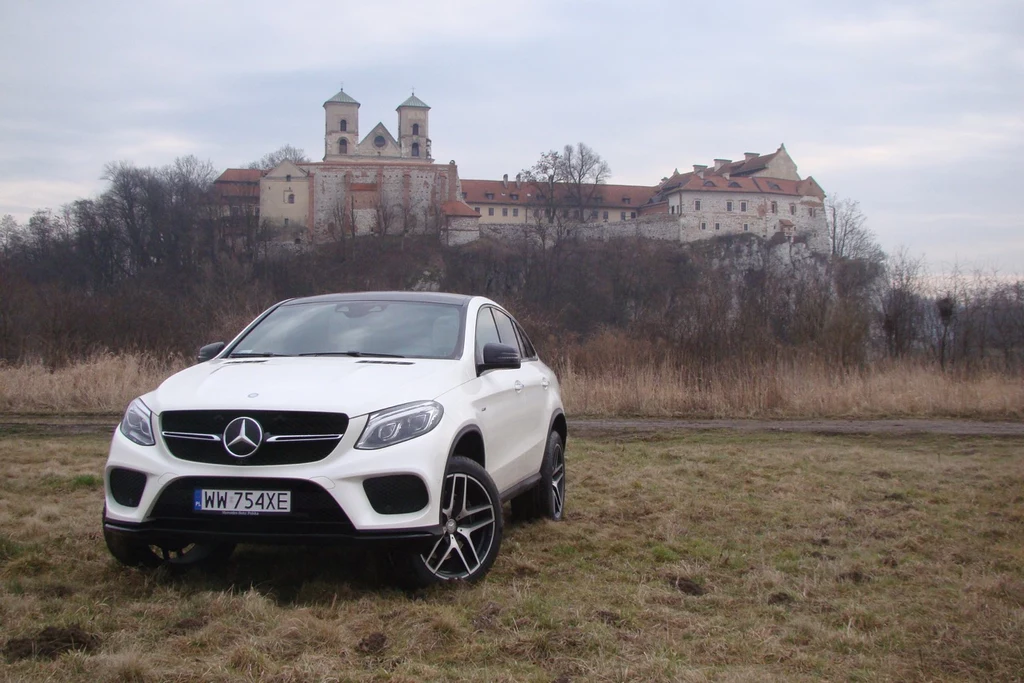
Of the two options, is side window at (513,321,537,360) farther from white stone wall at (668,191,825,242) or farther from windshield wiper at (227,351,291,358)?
white stone wall at (668,191,825,242)

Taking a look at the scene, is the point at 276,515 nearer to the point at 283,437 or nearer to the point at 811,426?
the point at 283,437

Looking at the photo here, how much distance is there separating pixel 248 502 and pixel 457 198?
9380 centimetres

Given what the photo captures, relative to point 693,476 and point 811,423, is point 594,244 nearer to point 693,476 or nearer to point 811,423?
point 811,423

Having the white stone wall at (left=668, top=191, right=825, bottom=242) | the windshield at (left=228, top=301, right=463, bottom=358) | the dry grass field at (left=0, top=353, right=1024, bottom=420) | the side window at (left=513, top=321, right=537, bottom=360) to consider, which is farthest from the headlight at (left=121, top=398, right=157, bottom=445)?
the white stone wall at (left=668, top=191, right=825, bottom=242)

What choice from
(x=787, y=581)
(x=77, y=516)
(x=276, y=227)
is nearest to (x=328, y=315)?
(x=77, y=516)

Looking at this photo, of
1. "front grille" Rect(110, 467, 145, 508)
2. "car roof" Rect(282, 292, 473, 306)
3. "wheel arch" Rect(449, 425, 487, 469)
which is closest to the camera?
"front grille" Rect(110, 467, 145, 508)

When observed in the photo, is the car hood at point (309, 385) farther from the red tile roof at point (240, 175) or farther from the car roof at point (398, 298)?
the red tile roof at point (240, 175)

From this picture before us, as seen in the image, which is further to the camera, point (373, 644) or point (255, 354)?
point (255, 354)

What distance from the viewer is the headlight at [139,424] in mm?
4988

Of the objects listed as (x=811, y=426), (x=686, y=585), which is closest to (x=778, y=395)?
(x=811, y=426)

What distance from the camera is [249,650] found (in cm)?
383

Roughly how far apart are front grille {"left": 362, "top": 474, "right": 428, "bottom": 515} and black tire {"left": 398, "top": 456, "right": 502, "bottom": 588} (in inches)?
6.8

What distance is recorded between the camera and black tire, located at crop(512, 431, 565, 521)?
23.5 ft

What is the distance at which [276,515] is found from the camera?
464 cm
